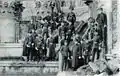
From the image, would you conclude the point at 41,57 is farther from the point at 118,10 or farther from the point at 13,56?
the point at 118,10

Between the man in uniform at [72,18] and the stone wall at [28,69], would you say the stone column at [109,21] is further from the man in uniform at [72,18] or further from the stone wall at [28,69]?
the stone wall at [28,69]

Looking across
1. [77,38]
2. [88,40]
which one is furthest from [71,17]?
[88,40]

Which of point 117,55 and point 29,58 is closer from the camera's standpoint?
point 117,55

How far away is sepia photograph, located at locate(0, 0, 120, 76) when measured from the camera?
9.38 metres

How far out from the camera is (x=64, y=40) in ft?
31.0

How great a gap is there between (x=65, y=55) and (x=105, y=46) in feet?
3.08

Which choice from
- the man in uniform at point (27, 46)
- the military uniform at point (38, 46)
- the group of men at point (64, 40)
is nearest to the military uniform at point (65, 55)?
the group of men at point (64, 40)

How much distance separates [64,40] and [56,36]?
0.71 feet

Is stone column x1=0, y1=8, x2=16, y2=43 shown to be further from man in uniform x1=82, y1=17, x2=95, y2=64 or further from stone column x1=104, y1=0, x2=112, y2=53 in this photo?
stone column x1=104, y1=0, x2=112, y2=53

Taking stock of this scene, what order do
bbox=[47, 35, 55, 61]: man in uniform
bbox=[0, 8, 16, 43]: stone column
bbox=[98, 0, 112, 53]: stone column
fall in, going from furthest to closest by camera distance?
1. bbox=[0, 8, 16, 43]: stone column
2. bbox=[47, 35, 55, 61]: man in uniform
3. bbox=[98, 0, 112, 53]: stone column

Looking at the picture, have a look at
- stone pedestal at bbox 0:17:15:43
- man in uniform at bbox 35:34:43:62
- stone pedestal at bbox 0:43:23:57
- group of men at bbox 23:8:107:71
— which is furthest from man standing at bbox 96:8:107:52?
stone pedestal at bbox 0:17:15:43

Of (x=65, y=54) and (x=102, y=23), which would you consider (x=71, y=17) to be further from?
(x=65, y=54)

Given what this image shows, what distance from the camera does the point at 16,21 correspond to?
381 inches

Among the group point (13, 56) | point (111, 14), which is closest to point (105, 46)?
point (111, 14)
